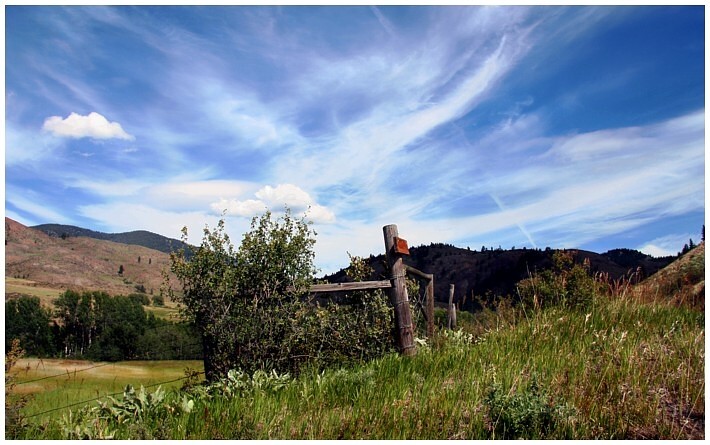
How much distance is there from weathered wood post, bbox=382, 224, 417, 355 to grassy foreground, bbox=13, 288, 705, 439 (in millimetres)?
704

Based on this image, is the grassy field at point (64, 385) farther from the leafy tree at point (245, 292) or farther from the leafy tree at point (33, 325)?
the leafy tree at point (33, 325)

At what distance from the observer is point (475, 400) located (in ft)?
16.6

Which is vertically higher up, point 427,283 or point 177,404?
point 427,283

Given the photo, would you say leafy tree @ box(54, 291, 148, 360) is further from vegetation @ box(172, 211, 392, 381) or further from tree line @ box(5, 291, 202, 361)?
vegetation @ box(172, 211, 392, 381)

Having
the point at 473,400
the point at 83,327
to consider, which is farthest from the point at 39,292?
the point at 473,400

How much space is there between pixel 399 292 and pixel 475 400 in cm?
304

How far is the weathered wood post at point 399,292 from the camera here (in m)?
7.82

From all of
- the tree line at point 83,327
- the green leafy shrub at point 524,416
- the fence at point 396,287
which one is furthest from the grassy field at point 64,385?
the tree line at point 83,327

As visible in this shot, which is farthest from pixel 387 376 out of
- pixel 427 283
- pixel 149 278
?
pixel 149 278

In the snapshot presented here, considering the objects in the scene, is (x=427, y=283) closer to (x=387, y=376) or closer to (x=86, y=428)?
(x=387, y=376)

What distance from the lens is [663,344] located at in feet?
23.0

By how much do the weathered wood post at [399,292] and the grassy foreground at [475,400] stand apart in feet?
2.31

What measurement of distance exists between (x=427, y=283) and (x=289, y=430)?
8.46 m

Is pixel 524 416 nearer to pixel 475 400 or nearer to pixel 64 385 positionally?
pixel 475 400
